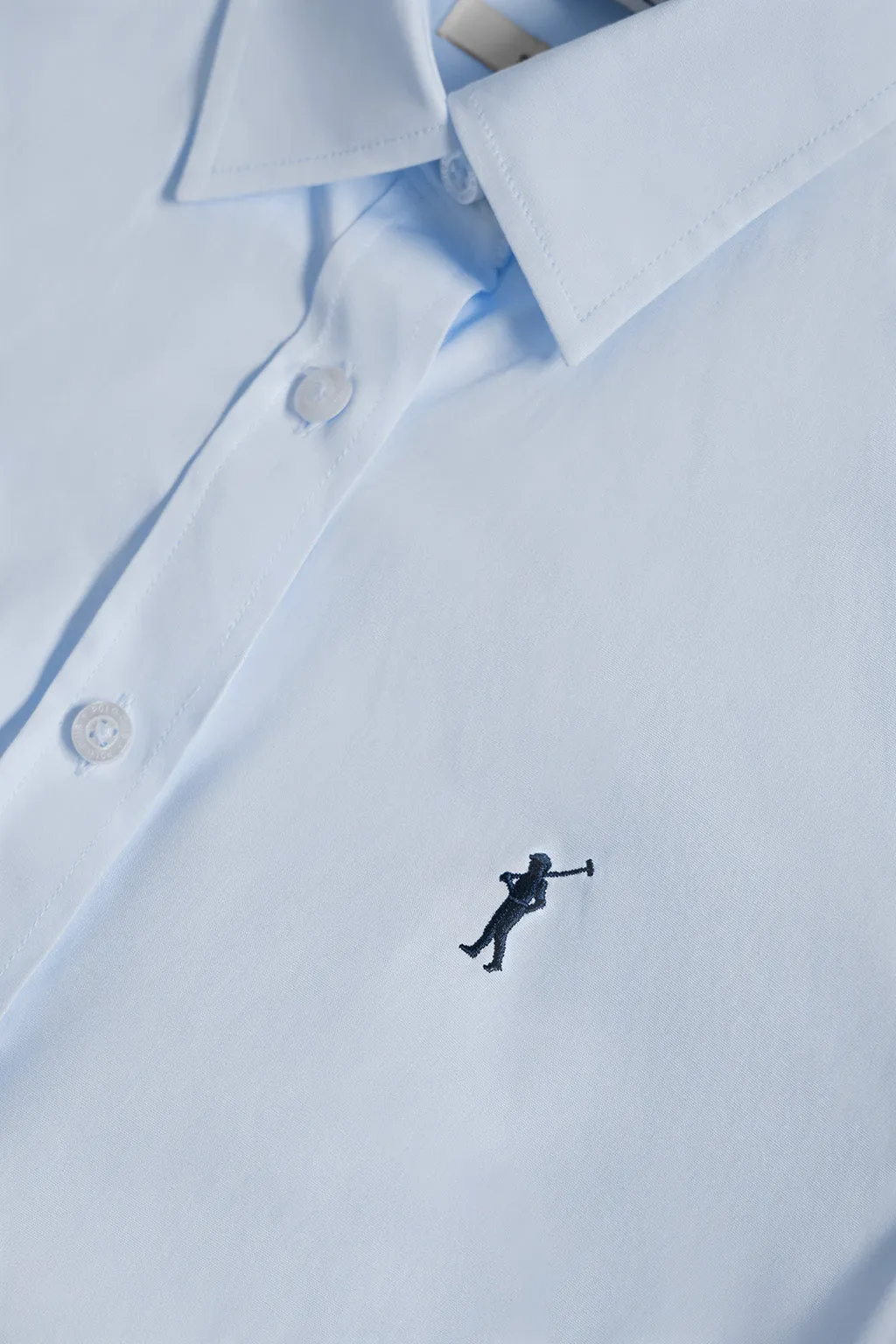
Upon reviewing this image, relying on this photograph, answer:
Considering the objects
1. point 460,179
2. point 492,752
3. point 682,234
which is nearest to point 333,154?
point 460,179

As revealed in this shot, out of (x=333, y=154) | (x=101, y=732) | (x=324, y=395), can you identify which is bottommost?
(x=101, y=732)

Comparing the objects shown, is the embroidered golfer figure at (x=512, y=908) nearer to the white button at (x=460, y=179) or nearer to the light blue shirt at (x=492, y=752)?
the light blue shirt at (x=492, y=752)

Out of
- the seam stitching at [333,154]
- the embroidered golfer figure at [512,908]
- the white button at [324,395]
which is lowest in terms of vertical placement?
the embroidered golfer figure at [512,908]

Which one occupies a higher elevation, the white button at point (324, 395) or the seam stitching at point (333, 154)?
the seam stitching at point (333, 154)

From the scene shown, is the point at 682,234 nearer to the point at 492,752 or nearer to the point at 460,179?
the point at 460,179

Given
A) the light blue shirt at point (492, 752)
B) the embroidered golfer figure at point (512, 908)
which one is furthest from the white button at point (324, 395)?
the embroidered golfer figure at point (512, 908)

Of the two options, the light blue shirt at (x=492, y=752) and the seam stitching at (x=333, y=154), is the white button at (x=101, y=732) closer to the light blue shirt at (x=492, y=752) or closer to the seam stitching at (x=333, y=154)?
the light blue shirt at (x=492, y=752)
